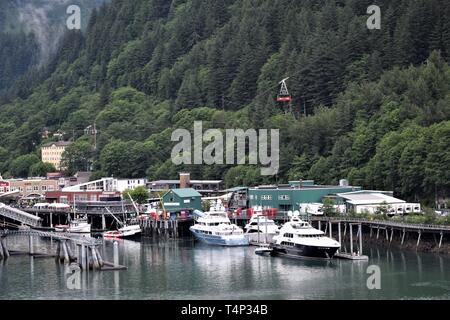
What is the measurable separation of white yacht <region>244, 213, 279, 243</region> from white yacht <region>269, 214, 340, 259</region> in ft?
17.2

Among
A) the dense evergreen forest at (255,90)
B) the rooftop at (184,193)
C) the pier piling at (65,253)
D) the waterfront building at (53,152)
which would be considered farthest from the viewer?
the waterfront building at (53,152)

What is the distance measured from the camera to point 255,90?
127375 mm

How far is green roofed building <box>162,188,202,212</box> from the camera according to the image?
90812 millimetres

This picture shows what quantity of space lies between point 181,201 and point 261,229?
12.7 meters

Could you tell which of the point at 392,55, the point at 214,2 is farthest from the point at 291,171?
the point at 214,2

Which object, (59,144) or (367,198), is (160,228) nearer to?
(367,198)

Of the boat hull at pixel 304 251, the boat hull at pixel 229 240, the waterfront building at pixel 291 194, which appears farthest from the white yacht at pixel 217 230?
the boat hull at pixel 304 251

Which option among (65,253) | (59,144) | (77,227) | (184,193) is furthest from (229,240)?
(59,144)

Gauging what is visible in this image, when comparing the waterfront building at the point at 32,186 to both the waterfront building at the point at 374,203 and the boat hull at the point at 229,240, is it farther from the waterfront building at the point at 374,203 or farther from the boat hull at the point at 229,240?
the waterfront building at the point at 374,203

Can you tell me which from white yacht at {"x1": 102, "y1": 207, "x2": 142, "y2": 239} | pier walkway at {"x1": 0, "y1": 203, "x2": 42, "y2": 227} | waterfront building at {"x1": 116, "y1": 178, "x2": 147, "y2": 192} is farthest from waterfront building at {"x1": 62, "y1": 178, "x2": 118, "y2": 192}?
white yacht at {"x1": 102, "y1": 207, "x2": 142, "y2": 239}

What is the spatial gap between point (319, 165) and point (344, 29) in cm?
2977

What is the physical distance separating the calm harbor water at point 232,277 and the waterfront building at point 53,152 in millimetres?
67377

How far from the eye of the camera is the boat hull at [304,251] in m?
67.8

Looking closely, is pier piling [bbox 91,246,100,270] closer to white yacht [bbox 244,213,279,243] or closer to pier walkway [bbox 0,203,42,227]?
white yacht [bbox 244,213,279,243]
